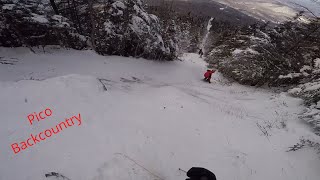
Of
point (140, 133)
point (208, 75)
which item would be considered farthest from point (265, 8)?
point (140, 133)

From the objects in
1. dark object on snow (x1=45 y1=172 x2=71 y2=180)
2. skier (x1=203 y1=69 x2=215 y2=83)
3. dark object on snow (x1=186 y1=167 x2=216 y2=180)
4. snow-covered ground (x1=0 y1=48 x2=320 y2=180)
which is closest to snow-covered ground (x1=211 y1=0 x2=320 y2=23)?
skier (x1=203 y1=69 x2=215 y2=83)

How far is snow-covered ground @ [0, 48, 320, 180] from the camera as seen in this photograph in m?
4.48

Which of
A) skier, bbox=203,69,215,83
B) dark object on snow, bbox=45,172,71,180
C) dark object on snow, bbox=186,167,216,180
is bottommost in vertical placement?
skier, bbox=203,69,215,83

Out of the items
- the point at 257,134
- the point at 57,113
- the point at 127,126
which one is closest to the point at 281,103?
the point at 257,134

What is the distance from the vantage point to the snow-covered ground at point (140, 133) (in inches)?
176

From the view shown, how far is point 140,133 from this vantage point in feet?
19.0

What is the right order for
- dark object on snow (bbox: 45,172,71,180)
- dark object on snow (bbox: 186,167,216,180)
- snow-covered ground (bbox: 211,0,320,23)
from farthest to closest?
snow-covered ground (bbox: 211,0,320,23), dark object on snow (bbox: 45,172,71,180), dark object on snow (bbox: 186,167,216,180)

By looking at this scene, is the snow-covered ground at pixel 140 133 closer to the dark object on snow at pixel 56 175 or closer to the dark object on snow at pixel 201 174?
the dark object on snow at pixel 56 175

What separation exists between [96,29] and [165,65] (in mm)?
4733

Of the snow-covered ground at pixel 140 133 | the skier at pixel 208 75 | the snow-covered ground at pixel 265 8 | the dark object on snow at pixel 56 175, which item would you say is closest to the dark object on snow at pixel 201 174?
the snow-covered ground at pixel 140 133

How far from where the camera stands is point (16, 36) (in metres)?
11.3

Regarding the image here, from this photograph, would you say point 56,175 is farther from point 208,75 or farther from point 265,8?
point 265,8

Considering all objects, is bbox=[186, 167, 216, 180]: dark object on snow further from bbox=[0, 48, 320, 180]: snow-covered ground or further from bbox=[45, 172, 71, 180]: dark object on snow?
bbox=[45, 172, 71, 180]: dark object on snow

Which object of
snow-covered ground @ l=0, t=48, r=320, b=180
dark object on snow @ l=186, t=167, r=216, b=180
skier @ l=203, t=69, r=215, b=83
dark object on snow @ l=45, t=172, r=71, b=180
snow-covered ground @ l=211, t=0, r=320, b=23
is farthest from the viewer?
snow-covered ground @ l=211, t=0, r=320, b=23
